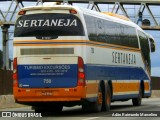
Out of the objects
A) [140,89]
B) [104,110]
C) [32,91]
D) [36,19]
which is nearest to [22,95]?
[32,91]

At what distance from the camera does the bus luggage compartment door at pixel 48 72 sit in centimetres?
2222

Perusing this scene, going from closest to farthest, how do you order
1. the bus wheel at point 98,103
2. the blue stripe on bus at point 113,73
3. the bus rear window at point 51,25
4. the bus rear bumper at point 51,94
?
the bus rear bumper at point 51,94, the bus rear window at point 51,25, the blue stripe on bus at point 113,73, the bus wheel at point 98,103

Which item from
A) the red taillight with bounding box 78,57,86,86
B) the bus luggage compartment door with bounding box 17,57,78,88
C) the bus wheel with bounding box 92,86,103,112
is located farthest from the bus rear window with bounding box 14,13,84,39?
the bus wheel with bounding box 92,86,103,112

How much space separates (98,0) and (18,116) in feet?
134

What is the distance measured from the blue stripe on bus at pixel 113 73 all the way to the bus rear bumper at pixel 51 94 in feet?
2.56

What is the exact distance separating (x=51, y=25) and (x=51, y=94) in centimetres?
238

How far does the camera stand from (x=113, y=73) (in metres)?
26.2

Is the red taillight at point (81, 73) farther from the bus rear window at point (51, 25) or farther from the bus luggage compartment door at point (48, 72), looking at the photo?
the bus rear window at point (51, 25)

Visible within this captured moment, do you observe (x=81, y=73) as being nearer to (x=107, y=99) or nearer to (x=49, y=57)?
(x=49, y=57)

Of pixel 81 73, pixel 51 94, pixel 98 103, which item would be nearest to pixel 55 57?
pixel 81 73

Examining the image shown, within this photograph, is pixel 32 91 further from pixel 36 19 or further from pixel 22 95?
pixel 36 19

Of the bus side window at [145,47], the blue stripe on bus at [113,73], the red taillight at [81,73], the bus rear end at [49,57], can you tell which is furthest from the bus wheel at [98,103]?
the bus side window at [145,47]

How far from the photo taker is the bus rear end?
22.2m

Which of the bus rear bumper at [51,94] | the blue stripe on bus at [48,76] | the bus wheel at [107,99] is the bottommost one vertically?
the bus wheel at [107,99]
